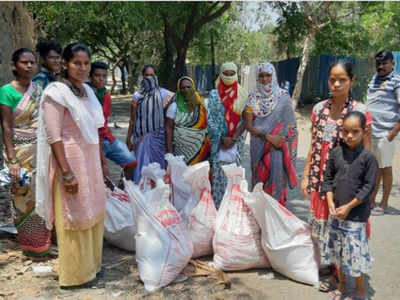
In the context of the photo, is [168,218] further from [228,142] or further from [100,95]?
[100,95]

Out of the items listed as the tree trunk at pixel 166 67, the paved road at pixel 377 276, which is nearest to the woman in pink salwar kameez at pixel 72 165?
the paved road at pixel 377 276

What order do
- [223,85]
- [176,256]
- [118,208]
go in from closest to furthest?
[176,256]
[118,208]
[223,85]

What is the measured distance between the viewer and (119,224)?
363cm

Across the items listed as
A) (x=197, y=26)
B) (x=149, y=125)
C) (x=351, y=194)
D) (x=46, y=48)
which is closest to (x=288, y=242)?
(x=351, y=194)

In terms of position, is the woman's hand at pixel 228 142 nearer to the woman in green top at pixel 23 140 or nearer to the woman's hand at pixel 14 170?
the woman in green top at pixel 23 140

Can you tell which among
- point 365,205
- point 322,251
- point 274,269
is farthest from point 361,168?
point 274,269

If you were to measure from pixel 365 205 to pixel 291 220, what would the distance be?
60 cm

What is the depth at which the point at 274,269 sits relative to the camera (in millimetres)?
3277

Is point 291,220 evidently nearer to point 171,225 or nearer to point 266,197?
point 266,197

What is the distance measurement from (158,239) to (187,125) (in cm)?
155

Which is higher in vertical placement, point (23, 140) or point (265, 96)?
point (265, 96)

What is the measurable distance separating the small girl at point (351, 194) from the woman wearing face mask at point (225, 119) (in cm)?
146

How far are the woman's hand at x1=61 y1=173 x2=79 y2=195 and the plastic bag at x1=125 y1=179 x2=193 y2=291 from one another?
1.73 feet

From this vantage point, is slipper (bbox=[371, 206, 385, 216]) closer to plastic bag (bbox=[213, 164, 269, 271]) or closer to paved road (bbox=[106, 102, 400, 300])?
paved road (bbox=[106, 102, 400, 300])
